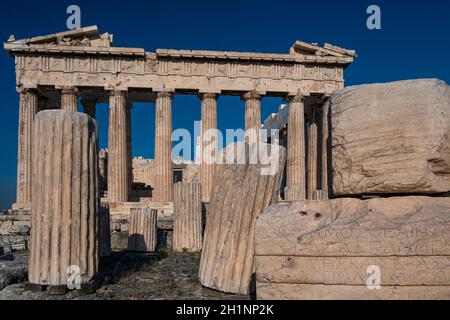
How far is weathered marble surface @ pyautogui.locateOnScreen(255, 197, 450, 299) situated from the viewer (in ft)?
9.69

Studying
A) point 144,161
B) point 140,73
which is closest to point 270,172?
point 140,73

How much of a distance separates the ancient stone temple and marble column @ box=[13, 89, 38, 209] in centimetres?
5

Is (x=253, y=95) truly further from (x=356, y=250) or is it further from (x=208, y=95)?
(x=356, y=250)

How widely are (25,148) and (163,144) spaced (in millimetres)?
6250

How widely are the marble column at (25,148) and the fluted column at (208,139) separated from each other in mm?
7916

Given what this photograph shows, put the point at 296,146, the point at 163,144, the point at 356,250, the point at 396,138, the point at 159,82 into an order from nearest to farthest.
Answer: the point at 356,250, the point at 396,138, the point at 163,144, the point at 159,82, the point at 296,146

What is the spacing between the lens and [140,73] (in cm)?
1952

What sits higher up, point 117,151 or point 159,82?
point 159,82

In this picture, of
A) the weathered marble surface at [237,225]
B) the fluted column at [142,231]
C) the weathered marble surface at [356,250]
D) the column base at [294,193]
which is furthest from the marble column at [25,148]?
the weathered marble surface at [356,250]

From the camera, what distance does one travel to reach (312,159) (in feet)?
72.3

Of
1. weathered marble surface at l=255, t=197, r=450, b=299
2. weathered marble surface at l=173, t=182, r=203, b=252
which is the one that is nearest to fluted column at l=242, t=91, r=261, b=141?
weathered marble surface at l=173, t=182, r=203, b=252

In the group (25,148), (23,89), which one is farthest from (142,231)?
(23,89)

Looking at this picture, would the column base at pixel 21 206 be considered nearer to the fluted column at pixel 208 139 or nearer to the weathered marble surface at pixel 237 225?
the fluted column at pixel 208 139

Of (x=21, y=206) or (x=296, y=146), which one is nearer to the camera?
(x=21, y=206)
